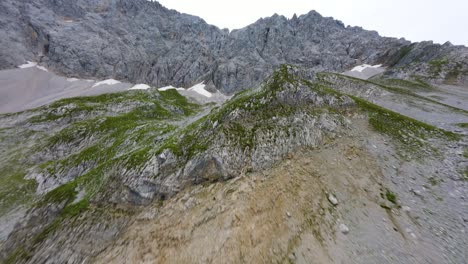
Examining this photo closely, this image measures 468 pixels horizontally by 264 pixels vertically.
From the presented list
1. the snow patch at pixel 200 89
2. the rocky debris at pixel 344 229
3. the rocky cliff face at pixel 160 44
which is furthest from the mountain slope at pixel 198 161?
the rocky cliff face at pixel 160 44

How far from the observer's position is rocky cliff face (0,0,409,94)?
138 meters

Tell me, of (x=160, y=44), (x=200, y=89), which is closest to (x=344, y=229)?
(x=200, y=89)

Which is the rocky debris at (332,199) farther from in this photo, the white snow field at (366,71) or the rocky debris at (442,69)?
the white snow field at (366,71)

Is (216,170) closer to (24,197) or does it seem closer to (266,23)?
(24,197)

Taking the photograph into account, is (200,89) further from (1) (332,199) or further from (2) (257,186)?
(1) (332,199)

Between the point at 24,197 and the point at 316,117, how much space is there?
34.9 meters

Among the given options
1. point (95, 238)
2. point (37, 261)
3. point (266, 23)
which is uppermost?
point (266, 23)

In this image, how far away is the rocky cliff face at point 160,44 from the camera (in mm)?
138500

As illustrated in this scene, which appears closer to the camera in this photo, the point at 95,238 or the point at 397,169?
the point at 95,238

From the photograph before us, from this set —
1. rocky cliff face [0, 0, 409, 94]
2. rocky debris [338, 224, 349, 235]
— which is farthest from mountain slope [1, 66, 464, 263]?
rocky cliff face [0, 0, 409, 94]

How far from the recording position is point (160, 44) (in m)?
167

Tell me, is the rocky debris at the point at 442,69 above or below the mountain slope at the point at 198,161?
above

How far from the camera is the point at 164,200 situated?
615 inches

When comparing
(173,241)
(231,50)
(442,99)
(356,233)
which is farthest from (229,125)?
(231,50)
